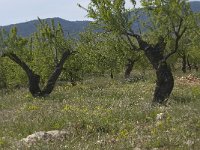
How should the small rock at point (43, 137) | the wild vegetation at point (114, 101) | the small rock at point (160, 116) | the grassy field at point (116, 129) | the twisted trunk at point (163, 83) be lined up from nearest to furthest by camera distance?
the grassy field at point (116, 129) → the wild vegetation at point (114, 101) → the small rock at point (43, 137) → the small rock at point (160, 116) → the twisted trunk at point (163, 83)

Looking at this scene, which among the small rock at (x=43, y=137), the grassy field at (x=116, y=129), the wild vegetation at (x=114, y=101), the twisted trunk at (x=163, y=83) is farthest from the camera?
the twisted trunk at (x=163, y=83)

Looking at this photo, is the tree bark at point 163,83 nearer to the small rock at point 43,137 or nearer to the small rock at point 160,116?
the small rock at point 160,116

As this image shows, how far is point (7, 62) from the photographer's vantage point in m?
52.8

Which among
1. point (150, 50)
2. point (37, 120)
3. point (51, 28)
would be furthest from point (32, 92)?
point (37, 120)

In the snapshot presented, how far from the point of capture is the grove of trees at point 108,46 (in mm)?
22281

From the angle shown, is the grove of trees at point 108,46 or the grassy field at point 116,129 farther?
the grove of trees at point 108,46

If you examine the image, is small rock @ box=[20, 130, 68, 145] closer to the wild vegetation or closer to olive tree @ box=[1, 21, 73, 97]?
the wild vegetation

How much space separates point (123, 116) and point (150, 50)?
24.6ft

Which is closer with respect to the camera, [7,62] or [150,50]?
[150,50]

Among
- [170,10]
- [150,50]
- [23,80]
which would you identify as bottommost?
[23,80]

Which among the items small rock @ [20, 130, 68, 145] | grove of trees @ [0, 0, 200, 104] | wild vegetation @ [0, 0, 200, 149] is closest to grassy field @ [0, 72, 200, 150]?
wild vegetation @ [0, 0, 200, 149]

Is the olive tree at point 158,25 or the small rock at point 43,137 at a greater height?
the olive tree at point 158,25

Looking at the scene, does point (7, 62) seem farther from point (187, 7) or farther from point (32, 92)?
point (187, 7)

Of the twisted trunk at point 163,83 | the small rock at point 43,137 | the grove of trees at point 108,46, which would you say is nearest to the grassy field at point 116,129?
the small rock at point 43,137
